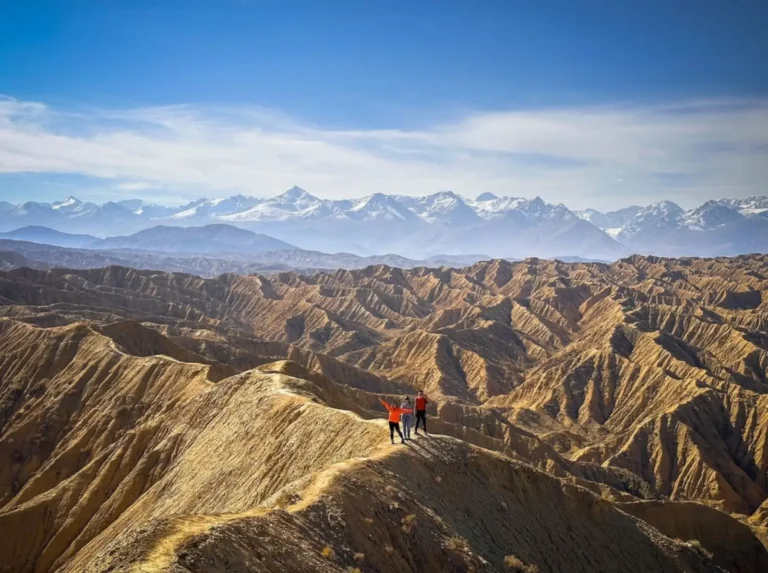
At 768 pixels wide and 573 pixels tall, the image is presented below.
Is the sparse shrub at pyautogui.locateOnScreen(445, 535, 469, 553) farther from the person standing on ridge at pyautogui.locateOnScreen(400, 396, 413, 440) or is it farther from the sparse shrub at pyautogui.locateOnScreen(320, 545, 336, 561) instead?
the person standing on ridge at pyautogui.locateOnScreen(400, 396, 413, 440)

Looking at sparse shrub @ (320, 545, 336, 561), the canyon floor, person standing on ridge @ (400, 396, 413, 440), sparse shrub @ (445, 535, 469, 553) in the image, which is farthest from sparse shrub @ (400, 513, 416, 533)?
person standing on ridge @ (400, 396, 413, 440)

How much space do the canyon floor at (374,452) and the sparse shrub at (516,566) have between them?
0.24 ft

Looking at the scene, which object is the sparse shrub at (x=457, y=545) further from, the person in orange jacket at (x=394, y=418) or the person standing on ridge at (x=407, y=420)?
the person standing on ridge at (x=407, y=420)

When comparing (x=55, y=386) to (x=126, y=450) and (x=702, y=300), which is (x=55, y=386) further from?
(x=702, y=300)

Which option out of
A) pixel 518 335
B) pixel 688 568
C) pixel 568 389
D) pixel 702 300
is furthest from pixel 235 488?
pixel 702 300

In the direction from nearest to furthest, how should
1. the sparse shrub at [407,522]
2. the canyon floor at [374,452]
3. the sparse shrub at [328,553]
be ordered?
the sparse shrub at [328,553], the canyon floor at [374,452], the sparse shrub at [407,522]

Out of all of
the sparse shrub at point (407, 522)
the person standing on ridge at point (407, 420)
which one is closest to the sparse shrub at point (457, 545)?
the sparse shrub at point (407, 522)

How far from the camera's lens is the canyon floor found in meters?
20.9

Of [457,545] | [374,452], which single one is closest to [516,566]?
[457,545]

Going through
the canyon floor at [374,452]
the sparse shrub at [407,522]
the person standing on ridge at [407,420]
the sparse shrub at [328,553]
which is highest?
the person standing on ridge at [407,420]

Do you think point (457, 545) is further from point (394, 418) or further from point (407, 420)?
point (407, 420)

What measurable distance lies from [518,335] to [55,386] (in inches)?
4655

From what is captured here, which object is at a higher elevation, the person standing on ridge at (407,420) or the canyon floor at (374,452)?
the person standing on ridge at (407,420)

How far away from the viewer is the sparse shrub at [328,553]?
18.4 m
